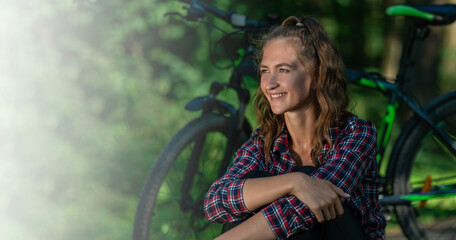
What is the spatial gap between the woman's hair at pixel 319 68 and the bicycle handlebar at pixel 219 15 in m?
0.79

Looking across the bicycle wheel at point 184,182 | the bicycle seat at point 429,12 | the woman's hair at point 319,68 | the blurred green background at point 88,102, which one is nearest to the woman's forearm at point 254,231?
the woman's hair at point 319,68

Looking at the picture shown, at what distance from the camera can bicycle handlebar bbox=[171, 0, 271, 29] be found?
2742 millimetres

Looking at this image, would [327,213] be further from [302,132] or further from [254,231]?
[302,132]

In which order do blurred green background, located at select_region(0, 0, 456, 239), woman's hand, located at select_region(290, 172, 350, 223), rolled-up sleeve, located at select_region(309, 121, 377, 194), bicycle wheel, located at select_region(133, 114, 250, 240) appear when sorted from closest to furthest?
1. woman's hand, located at select_region(290, 172, 350, 223)
2. rolled-up sleeve, located at select_region(309, 121, 377, 194)
3. bicycle wheel, located at select_region(133, 114, 250, 240)
4. blurred green background, located at select_region(0, 0, 456, 239)

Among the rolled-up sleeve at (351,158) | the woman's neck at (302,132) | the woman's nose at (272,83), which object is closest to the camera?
the rolled-up sleeve at (351,158)

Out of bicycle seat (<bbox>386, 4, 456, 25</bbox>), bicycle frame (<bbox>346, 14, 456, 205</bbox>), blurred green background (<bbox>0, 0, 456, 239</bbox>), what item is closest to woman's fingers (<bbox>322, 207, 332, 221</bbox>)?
bicycle frame (<bbox>346, 14, 456, 205</bbox>)

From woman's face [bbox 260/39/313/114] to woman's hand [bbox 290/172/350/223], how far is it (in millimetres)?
292

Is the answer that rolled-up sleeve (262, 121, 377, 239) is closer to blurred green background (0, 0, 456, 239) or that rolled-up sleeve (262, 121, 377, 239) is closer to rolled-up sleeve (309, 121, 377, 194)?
rolled-up sleeve (309, 121, 377, 194)

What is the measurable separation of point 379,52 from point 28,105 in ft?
6.48

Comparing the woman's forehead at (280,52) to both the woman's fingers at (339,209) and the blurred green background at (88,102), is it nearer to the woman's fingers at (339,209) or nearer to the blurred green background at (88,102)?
the woman's fingers at (339,209)

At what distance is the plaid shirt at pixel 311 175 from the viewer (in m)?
1.75

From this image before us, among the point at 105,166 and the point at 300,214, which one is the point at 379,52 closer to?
the point at 105,166

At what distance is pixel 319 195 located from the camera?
5.62ft

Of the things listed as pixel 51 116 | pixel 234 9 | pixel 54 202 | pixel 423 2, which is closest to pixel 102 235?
pixel 54 202
